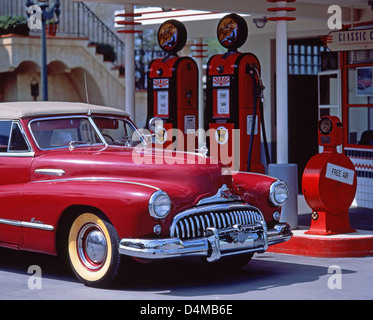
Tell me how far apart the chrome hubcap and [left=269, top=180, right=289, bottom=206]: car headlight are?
1706 millimetres

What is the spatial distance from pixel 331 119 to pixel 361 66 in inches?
151

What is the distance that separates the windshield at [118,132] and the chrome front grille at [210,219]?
1.62 metres

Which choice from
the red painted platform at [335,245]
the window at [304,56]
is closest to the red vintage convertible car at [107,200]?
the red painted platform at [335,245]

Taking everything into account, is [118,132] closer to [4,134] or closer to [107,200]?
[4,134]

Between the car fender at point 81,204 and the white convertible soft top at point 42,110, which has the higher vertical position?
the white convertible soft top at point 42,110

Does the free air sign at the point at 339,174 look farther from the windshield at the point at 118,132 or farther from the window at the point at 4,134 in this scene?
the window at the point at 4,134

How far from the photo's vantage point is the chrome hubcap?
719 cm

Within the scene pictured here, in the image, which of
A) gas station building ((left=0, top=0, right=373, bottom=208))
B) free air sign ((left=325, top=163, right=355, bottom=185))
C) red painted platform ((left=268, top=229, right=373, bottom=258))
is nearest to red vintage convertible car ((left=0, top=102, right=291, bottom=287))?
→ red painted platform ((left=268, top=229, right=373, bottom=258))

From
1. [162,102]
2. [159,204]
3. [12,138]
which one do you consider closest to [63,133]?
[12,138]

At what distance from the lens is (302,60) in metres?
15.7

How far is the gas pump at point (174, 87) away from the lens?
1167 cm

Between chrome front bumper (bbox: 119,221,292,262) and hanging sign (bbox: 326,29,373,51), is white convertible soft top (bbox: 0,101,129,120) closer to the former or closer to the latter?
chrome front bumper (bbox: 119,221,292,262)
